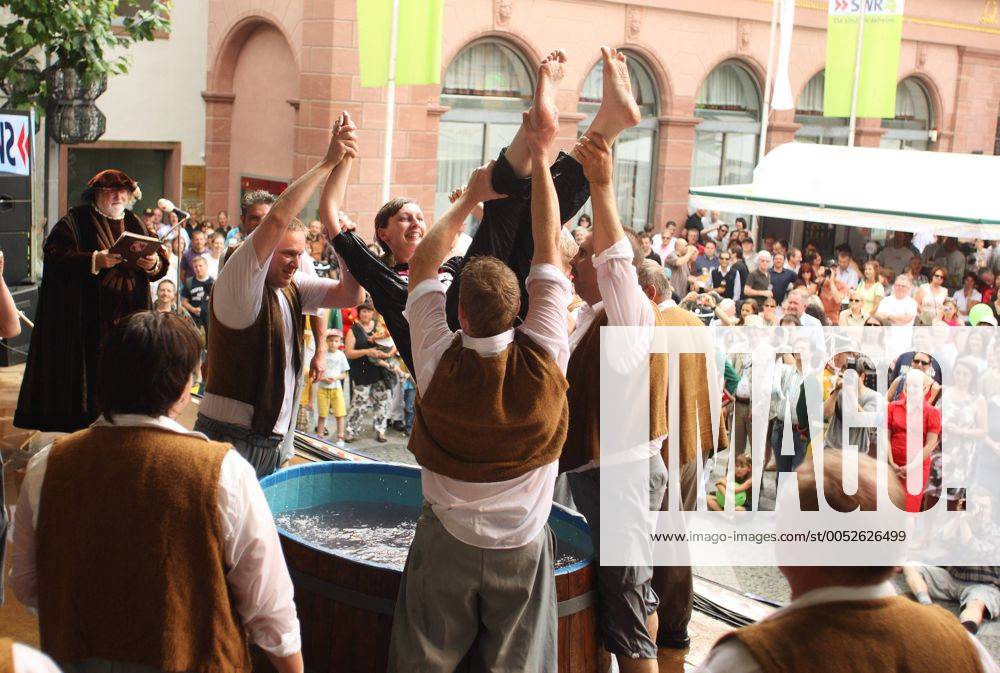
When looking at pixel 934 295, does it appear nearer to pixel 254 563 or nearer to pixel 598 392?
pixel 598 392

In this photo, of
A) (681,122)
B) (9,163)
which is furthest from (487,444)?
(681,122)

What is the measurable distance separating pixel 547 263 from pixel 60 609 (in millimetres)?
1462

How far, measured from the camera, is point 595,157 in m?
3.21

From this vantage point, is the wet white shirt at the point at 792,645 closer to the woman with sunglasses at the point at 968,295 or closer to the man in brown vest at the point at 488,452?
the man in brown vest at the point at 488,452

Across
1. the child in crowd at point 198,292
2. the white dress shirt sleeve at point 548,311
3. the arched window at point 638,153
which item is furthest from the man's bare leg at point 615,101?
the arched window at point 638,153

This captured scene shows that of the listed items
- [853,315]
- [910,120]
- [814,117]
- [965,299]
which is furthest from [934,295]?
[910,120]

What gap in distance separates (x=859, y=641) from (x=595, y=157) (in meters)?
1.74

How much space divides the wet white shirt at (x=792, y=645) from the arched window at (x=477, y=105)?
15320mm

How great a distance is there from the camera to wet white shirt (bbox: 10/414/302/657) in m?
2.26

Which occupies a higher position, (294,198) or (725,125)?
(725,125)

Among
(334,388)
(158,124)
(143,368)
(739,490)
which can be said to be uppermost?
(158,124)

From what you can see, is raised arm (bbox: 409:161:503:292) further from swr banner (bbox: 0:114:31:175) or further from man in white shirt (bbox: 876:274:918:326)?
swr banner (bbox: 0:114:31:175)

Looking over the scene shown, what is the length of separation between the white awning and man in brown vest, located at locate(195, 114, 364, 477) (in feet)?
34.0

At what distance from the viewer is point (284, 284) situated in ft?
12.4
